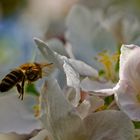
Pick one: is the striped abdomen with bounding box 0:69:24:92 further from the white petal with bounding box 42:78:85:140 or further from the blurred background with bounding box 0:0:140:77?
the white petal with bounding box 42:78:85:140

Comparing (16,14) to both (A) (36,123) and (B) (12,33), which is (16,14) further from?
(A) (36,123)

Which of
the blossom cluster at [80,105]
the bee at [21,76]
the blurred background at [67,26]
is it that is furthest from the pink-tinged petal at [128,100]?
the blurred background at [67,26]

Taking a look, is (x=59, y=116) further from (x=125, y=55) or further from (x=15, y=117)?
(x=15, y=117)

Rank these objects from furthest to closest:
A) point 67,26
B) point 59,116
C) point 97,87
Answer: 1. point 67,26
2. point 97,87
3. point 59,116

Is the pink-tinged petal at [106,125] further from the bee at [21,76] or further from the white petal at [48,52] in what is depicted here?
the bee at [21,76]

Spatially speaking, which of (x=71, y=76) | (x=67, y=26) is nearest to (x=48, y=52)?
(x=71, y=76)

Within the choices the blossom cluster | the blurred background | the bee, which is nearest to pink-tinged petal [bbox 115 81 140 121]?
the blossom cluster

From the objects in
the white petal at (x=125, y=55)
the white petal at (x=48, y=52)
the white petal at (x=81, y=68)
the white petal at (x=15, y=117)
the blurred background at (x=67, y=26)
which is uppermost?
the white petal at (x=48, y=52)
